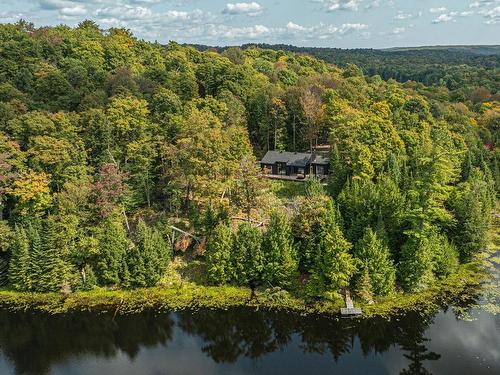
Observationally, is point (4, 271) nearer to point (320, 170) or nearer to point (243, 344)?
point (243, 344)

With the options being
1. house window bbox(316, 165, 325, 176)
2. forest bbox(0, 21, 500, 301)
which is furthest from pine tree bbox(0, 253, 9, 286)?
house window bbox(316, 165, 325, 176)

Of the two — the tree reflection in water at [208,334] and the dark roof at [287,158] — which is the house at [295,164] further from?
the tree reflection in water at [208,334]

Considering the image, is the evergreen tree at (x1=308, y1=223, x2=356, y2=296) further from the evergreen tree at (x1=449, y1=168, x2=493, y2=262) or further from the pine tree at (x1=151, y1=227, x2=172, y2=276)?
the pine tree at (x1=151, y1=227, x2=172, y2=276)

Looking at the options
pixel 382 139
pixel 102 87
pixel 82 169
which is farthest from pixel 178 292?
pixel 102 87

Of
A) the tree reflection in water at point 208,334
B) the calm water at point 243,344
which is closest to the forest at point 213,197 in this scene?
the tree reflection in water at point 208,334

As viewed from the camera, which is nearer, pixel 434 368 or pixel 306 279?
pixel 434 368

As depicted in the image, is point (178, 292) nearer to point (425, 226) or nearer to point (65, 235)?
point (65, 235)

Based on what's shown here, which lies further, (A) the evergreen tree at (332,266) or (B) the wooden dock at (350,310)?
(A) the evergreen tree at (332,266)

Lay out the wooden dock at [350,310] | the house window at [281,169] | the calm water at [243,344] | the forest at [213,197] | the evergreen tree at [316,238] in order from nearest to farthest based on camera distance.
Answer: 1. the calm water at [243,344]
2. the wooden dock at [350,310]
3. the evergreen tree at [316,238]
4. the forest at [213,197]
5. the house window at [281,169]
